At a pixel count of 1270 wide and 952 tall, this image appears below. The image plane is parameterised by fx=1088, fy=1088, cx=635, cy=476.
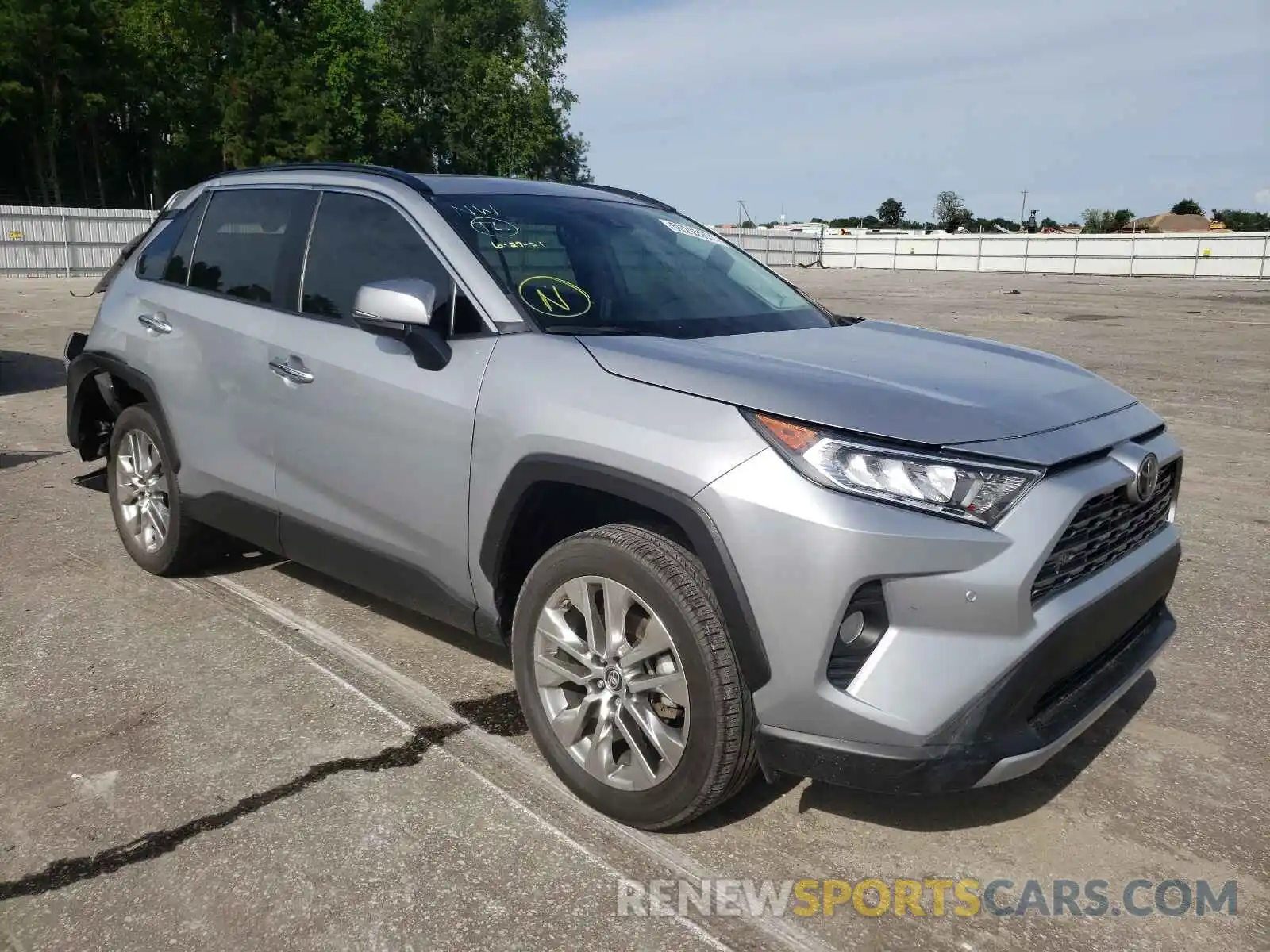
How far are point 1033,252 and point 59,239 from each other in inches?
1555

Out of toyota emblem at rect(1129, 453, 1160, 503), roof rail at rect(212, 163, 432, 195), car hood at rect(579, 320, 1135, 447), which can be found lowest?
toyota emblem at rect(1129, 453, 1160, 503)

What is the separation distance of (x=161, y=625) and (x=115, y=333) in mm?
1398

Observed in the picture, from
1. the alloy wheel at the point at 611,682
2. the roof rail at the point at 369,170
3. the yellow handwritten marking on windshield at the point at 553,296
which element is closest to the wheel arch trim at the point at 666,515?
the alloy wheel at the point at 611,682

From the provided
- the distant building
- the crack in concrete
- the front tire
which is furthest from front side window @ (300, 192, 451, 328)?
the distant building

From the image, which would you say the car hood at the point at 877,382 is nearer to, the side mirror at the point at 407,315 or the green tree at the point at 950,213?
A: the side mirror at the point at 407,315

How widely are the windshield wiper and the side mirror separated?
0.35 meters

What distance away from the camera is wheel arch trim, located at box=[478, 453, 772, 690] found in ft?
8.41

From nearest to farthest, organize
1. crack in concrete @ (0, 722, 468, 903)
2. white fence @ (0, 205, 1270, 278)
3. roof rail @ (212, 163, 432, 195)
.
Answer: crack in concrete @ (0, 722, 468, 903) → roof rail @ (212, 163, 432, 195) → white fence @ (0, 205, 1270, 278)

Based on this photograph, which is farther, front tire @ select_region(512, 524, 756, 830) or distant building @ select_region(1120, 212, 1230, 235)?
distant building @ select_region(1120, 212, 1230, 235)

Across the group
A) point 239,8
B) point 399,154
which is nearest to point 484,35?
point 399,154

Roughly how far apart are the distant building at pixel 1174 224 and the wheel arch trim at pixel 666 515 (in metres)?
81.1

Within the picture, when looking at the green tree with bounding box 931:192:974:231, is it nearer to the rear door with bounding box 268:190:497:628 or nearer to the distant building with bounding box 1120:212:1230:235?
the distant building with bounding box 1120:212:1230:235

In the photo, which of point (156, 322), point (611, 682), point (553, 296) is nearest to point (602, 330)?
point (553, 296)

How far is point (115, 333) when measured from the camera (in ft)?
15.9
